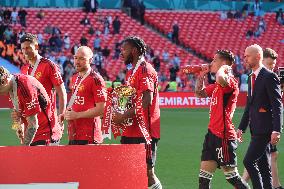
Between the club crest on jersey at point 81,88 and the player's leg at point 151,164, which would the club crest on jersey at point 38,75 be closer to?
the club crest on jersey at point 81,88

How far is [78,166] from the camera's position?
20.4ft

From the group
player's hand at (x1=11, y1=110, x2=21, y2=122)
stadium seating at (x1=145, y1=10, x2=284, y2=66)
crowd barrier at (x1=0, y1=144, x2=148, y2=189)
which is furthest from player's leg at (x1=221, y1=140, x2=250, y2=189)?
stadium seating at (x1=145, y1=10, x2=284, y2=66)

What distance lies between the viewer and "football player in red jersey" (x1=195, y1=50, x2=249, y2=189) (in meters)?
8.39

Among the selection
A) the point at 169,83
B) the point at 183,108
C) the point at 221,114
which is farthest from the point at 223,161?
the point at 169,83

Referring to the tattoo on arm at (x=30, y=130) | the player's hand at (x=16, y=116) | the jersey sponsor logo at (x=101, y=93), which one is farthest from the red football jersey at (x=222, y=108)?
the player's hand at (x=16, y=116)

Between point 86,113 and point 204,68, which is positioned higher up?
point 204,68

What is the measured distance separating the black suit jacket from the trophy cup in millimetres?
1502

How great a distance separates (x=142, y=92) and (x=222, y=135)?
3.63ft

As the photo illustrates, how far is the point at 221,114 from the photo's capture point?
8.45 metres

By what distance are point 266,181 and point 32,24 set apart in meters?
32.0

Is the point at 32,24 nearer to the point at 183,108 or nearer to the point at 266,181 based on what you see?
the point at 183,108

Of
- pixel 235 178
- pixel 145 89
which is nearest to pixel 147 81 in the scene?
pixel 145 89

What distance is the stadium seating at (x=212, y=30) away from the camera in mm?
42969

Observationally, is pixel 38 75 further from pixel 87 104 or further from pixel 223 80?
pixel 223 80
